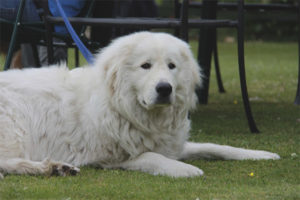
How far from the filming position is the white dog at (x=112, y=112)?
12.8ft

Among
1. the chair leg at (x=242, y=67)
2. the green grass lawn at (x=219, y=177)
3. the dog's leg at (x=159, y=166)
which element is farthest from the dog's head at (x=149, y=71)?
the chair leg at (x=242, y=67)

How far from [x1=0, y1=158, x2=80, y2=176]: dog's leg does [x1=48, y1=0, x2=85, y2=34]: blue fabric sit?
2130 millimetres

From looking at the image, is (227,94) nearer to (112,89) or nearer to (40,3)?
(40,3)

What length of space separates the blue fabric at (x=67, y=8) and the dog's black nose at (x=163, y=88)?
2107 mm

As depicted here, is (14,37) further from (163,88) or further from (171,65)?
(163,88)

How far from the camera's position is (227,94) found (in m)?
8.15

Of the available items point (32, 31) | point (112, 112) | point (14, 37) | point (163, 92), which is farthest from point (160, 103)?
point (32, 31)

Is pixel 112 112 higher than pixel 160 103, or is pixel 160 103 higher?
pixel 160 103

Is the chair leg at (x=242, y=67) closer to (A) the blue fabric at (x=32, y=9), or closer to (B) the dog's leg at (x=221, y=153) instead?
(B) the dog's leg at (x=221, y=153)

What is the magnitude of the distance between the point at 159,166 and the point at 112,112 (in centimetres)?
55

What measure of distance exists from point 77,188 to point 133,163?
717 mm

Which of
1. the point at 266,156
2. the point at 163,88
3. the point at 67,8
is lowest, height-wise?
the point at 266,156

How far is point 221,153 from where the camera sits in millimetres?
4215

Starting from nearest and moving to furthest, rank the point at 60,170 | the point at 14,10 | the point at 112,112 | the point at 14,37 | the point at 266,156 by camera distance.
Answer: the point at 60,170 < the point at 112,112 < the point at 266,156 < the point at 14,37 < the point at 14,10
